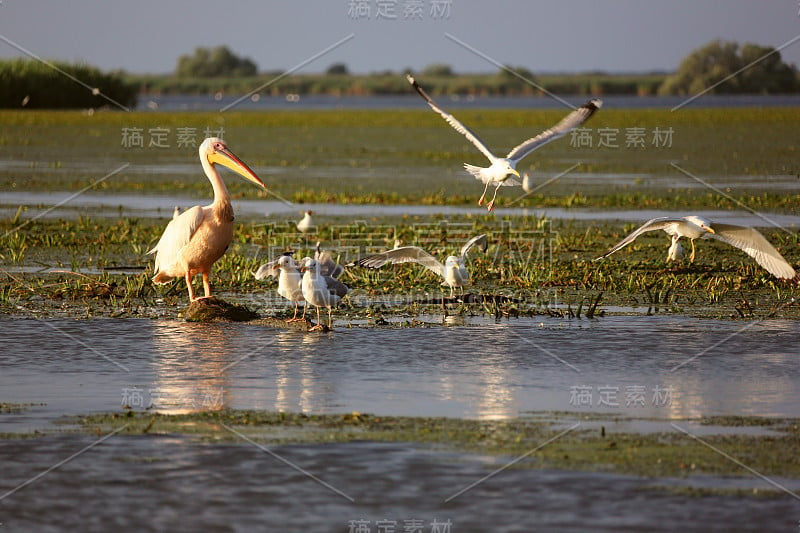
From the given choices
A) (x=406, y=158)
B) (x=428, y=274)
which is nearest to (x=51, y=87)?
(x=406, y=158)

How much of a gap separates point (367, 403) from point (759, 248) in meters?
5.61

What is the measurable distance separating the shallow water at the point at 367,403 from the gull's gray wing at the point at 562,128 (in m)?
2.63

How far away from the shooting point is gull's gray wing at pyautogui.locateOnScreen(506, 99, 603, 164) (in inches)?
555

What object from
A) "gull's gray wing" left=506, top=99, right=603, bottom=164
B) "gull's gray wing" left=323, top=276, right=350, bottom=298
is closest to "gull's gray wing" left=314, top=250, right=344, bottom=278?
"gull's gray wing" left=323, top=276, right=350, bottom=298

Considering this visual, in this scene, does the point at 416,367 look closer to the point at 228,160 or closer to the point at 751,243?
the point at 228,160

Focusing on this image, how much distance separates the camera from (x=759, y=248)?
12.9 meters

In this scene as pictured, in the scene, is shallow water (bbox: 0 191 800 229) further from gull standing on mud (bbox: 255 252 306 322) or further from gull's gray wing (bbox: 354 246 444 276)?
gull standing on mud (bbox: 255 252 306 322)

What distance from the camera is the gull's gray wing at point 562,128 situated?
14102mm

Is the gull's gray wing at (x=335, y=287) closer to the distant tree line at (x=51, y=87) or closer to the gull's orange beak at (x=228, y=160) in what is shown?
the gull's orange beak at (x=228, y=160)

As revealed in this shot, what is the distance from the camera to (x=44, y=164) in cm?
3484

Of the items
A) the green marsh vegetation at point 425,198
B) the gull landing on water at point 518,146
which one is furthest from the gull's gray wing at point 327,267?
the gull landing on water at point 518,146

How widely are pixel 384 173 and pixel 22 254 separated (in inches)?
676

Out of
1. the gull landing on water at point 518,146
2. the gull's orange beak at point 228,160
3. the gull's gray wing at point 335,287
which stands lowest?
the gull's gray wing at point 335,287

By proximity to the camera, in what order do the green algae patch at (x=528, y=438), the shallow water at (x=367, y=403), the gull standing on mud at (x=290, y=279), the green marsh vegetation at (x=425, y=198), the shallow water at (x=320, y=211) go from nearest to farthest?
1. the shallow water at (x=367, y=403)
2. the green algae patch at (x=528, y=438)
3. the gull standing on mud at (x=290, y=279)
4. the green marsh vegetation at (x=425, y=198)
5. the shallow water at (x=320, y=211)
